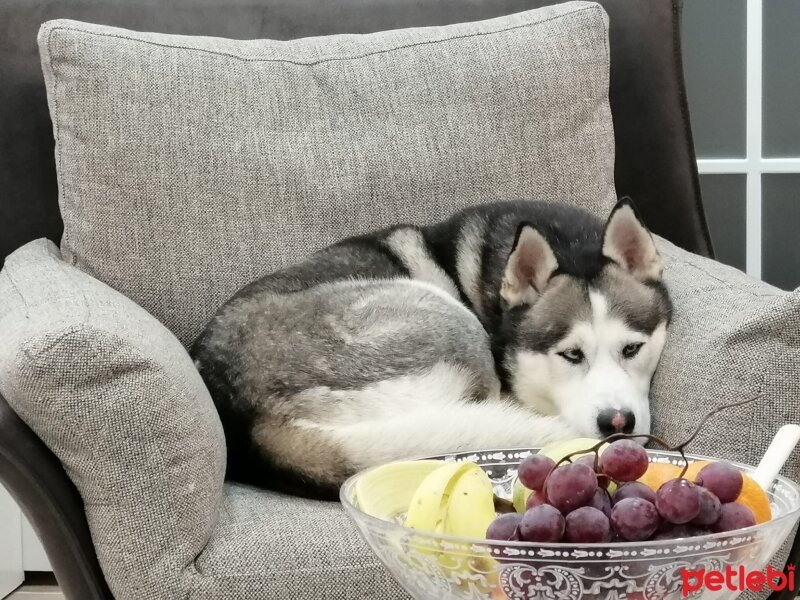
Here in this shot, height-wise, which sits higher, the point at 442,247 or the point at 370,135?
the point at 370,135

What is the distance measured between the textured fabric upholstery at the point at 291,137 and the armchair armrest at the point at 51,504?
69 cm

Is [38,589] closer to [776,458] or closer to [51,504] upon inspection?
[51,504]

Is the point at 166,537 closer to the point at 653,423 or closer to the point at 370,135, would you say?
the point at 653,423

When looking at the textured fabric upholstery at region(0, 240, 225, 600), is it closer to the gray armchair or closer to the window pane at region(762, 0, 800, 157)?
the gray armchair

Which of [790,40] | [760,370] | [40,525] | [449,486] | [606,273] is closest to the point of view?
[449,486]

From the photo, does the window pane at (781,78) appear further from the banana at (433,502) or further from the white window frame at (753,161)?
the banana at (433,502)

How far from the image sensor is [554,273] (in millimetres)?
1796

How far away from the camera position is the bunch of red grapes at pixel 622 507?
0.67m

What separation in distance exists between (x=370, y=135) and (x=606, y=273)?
2.00 feet

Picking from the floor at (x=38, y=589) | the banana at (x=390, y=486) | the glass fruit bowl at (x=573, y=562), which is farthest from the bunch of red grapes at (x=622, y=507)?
the floor at (x=38, y=589)

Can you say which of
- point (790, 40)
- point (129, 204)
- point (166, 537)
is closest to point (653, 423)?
point (166, 537)

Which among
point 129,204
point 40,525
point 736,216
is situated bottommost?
point 736,216

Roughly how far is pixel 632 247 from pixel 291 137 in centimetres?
77

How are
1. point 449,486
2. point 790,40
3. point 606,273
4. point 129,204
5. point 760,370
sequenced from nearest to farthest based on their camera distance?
point 449,486 < point 760,370 < point 606,273 < point 129,204 < point 790,40
